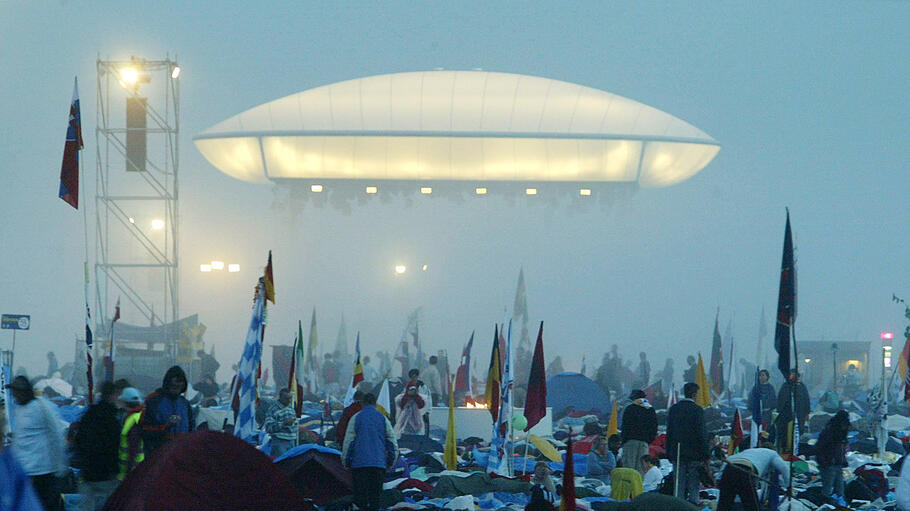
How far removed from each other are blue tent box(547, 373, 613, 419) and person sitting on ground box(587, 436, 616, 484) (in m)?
8.45

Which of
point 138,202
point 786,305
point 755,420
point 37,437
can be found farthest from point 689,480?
point 138,202

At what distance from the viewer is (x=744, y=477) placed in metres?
9.16

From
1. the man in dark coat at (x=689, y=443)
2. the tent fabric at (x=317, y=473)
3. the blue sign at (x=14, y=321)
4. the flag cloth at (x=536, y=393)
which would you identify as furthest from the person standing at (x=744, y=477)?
the blue sign at (x=14, y=321)

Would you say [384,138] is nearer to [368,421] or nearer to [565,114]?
[565,114]

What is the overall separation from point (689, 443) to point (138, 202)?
2316 cm

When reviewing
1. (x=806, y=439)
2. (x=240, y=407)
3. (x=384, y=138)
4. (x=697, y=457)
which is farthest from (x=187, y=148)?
(x=697, y=457)

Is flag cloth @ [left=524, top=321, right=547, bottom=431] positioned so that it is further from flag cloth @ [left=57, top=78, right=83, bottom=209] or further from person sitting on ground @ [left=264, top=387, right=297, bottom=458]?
flag cloth @ [left=57, top=78, right=83, bottom=209]

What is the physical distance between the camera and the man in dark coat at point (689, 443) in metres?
11.2

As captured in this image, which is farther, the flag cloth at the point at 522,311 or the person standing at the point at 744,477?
the flag cloth at the point at 522,311

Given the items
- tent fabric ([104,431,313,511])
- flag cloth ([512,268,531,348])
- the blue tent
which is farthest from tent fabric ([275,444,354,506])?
flag cloth ([512,268,531,348])

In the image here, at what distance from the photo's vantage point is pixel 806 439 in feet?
61.6

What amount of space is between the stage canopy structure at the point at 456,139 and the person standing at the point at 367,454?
2368 cm

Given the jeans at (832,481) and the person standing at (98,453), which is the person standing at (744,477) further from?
the person standing at (98,453)

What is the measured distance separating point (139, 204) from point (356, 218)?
6098 millimetres
